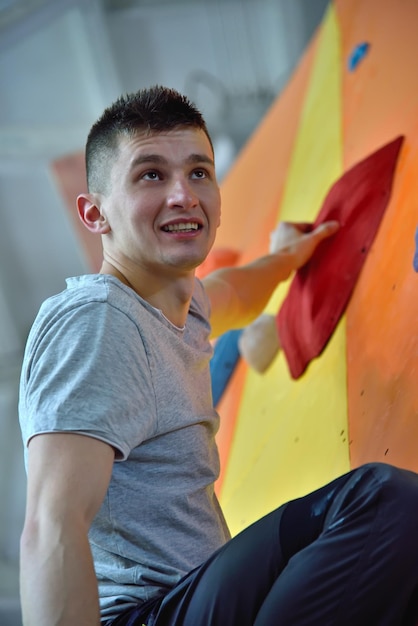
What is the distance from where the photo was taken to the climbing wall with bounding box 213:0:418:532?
1260 millimetres

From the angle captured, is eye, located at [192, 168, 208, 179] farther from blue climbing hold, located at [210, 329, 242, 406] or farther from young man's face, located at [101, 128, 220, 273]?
blue climbing hold, located at [210, 329, 242, 406]

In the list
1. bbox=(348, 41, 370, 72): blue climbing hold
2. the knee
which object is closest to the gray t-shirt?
the knee

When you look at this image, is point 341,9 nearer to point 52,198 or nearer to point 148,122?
point 148,122

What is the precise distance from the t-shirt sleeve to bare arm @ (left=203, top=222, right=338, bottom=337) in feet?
1.53

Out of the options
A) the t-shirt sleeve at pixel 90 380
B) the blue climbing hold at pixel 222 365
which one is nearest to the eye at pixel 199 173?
the t-shirt sleeve at pixel 90 380

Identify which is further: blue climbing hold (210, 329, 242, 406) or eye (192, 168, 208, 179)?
blue climbing hold (210, 329, 242, 406)

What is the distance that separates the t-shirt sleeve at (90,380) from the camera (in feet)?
2.86

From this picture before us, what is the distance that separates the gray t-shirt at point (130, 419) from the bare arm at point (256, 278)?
370mm

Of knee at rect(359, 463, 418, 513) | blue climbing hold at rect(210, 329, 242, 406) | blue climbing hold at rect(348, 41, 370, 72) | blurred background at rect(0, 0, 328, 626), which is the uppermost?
blurred background at rect(0, 0, 328, 626)

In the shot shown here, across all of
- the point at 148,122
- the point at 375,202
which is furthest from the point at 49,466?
the point at 375,202

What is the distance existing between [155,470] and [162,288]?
9.0 inches

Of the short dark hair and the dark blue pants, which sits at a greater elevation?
the short dark hair

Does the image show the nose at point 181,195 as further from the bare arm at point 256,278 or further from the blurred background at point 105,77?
the blurred background at point 105,77

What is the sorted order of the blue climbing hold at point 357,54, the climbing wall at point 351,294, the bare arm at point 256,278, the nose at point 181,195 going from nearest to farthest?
the nose at point 181,195
the climbing wall at point 351,294
the bare arm at point 256,278
the blue climbing hold at point 357,54
